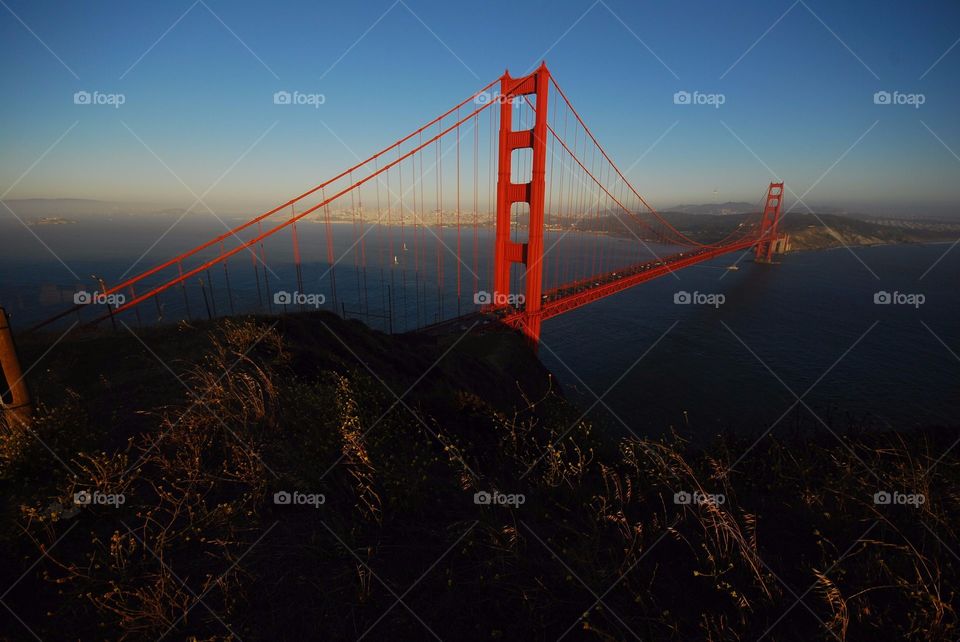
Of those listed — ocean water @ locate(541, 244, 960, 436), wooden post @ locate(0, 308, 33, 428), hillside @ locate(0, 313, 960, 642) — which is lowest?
ocean water @ locate(541, 244, 960, 436)

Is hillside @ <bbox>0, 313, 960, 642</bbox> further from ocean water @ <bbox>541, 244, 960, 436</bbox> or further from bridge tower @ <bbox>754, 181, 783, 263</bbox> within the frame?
bridge tower @ <bbox>754, 181, 783, 263</bbox>

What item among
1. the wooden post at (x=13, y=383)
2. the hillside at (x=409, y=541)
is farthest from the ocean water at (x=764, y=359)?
the wooden post at (x=13, y=383)

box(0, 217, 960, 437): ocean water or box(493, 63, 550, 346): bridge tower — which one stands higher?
box(493, 63, 550, 346): bridge tower

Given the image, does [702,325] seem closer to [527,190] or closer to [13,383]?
[527,190]

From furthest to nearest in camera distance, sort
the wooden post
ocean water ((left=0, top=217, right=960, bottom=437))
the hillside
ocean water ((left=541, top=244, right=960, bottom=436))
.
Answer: ocean water ((left=0, top=217, right=960, bottom=437))
ocean water ((left=541, top=244, right=960, bottom=436))
the wooden post
the hillside

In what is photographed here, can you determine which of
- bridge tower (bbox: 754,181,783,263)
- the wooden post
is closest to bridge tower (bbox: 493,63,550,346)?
the wooden post

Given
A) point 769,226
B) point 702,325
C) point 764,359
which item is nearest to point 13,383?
point 764,359
